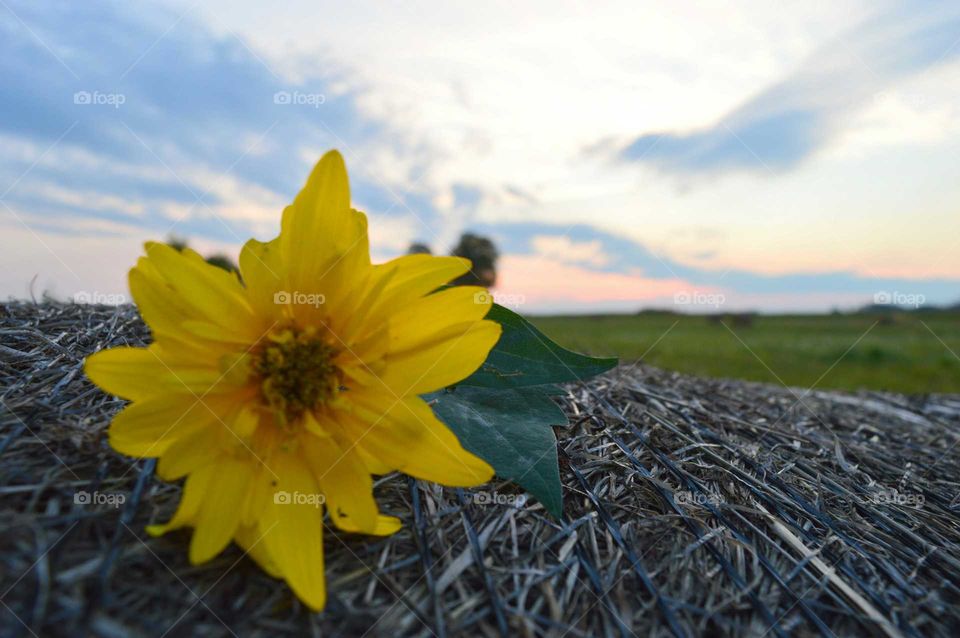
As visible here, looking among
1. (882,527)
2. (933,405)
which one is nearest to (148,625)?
(882,527)

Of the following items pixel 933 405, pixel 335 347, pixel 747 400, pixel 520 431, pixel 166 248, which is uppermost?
pixel 166 248

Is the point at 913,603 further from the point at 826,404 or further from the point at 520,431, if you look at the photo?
the point at 826,404

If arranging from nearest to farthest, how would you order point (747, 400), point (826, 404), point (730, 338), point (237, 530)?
1. point (237, 530)
2. point (747, 400)
3. point (826, 404)
4. point (730, 338)

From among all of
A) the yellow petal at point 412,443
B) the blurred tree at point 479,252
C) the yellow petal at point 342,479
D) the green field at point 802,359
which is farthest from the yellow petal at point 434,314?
the green field at point 802,359

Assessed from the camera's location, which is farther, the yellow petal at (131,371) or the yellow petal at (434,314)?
the yellow petal at (434,314)

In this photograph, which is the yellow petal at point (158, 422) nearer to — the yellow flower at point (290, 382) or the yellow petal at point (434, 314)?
the yellow flower at point (290, 382)

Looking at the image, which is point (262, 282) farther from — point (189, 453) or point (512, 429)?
point (512, 429)

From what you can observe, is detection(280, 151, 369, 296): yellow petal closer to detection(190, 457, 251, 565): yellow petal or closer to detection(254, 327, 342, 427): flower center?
detection(254, 327, 342, 427): flower center
